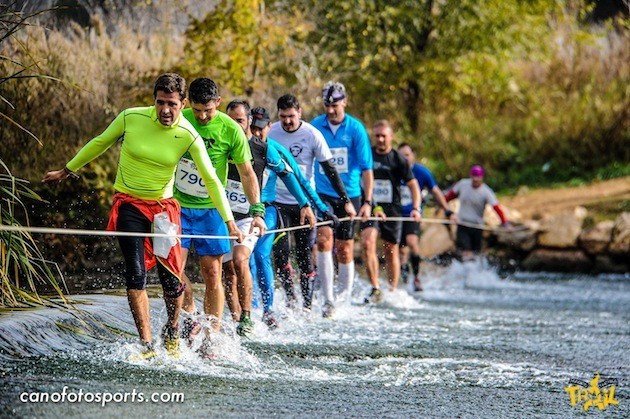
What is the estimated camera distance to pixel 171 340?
24.3 feet

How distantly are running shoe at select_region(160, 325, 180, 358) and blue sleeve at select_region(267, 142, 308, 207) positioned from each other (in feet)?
6.66

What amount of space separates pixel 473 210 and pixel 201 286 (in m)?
6.86

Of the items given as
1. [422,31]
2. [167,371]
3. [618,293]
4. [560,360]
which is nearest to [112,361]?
[167,371]

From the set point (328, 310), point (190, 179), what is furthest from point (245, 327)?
point (328, 310)

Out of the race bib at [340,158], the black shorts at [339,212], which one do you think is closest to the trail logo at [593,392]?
the black shorts at [339,212]

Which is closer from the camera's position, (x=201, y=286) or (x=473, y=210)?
(x=201, y=286)

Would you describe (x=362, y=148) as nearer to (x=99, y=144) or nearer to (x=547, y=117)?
(x=99, y=144)

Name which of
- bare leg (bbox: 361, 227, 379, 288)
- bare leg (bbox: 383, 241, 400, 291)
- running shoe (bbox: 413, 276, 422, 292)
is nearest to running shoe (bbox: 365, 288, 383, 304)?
bare leg (bbox: 361, 227, 379, 288)

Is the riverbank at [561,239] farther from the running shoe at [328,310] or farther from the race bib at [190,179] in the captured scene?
the race bib at [190,179]

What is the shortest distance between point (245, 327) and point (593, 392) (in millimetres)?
2744

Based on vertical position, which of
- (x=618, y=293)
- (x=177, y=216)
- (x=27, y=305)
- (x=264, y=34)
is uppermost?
(x=264, y=34)

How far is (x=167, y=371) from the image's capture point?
6.91 m

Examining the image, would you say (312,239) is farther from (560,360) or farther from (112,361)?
(112,361)

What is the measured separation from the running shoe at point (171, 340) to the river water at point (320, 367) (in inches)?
3.2
